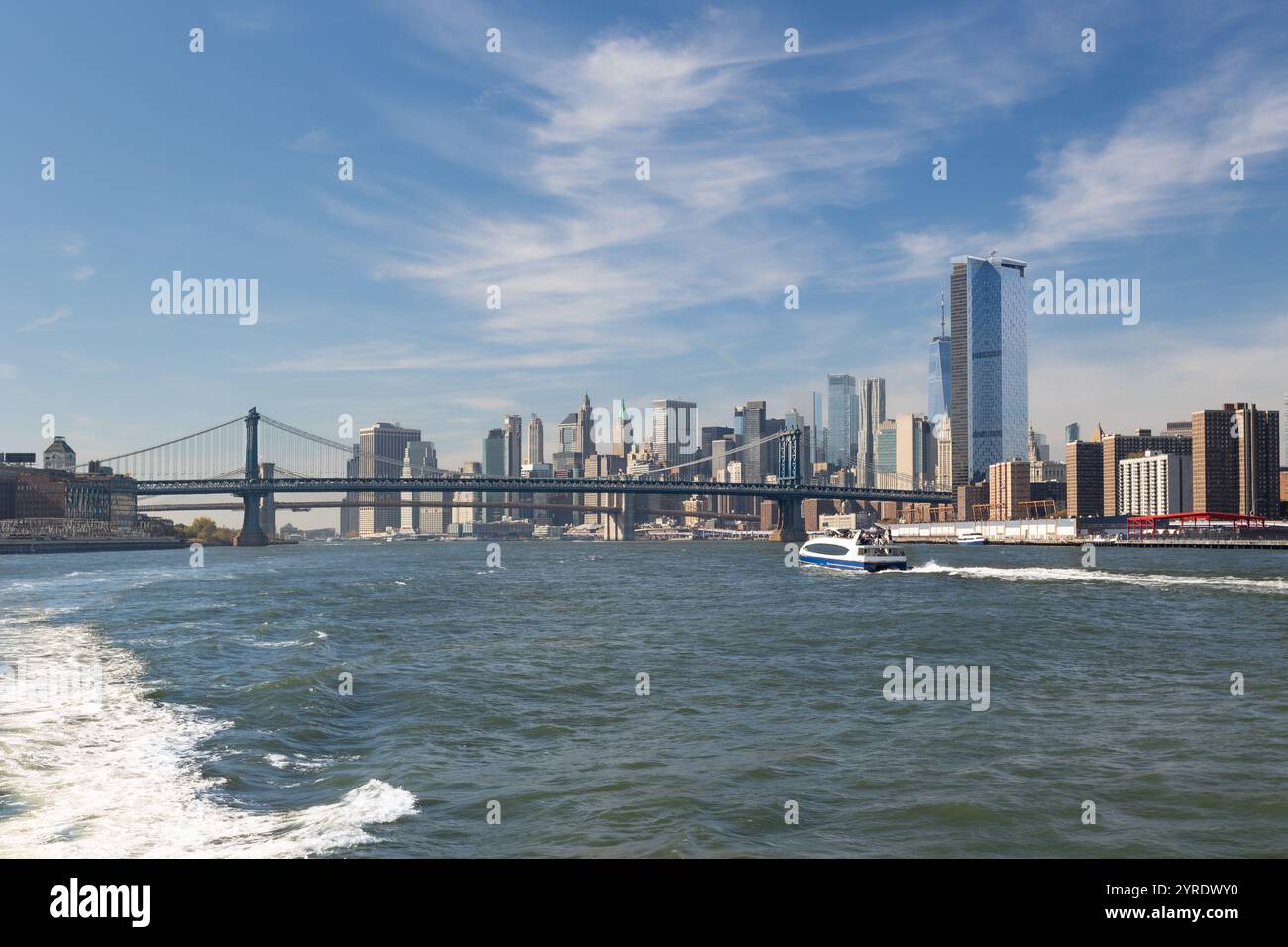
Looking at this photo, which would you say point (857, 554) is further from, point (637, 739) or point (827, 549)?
point (637, 739)

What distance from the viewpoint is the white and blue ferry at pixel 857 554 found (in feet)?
259

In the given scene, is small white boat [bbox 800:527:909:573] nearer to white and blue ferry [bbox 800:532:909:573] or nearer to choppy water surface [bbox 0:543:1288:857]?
white and blue ferry [bbox 800:532:909:573]

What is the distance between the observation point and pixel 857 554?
80.2 m

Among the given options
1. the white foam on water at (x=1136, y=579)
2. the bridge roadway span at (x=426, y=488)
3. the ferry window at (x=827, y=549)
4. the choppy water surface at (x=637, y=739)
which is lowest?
the white foam on water at (x=1136, y=579)

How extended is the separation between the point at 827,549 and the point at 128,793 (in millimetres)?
75514

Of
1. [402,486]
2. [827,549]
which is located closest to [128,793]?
[827,549]

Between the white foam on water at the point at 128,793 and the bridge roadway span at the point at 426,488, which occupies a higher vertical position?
the bridge roadway span at the point at 426,488

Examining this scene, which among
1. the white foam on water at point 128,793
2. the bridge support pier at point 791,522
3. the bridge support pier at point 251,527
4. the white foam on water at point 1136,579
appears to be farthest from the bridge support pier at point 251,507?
the white foam on water at point 128,793

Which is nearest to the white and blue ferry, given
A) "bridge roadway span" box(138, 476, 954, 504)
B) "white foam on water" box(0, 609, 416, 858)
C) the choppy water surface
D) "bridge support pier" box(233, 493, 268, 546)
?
the choppy water surface

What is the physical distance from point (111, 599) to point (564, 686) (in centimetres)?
3950

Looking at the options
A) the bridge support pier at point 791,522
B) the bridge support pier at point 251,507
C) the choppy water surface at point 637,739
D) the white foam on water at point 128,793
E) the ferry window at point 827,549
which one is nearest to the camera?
the white foam on water at point 128,793

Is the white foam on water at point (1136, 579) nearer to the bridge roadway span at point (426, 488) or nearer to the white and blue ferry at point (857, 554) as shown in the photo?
the white and blue ferry at point (857, 554)

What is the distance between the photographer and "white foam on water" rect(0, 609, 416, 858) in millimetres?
11930

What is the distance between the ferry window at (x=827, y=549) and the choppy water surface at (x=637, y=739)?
140ft
